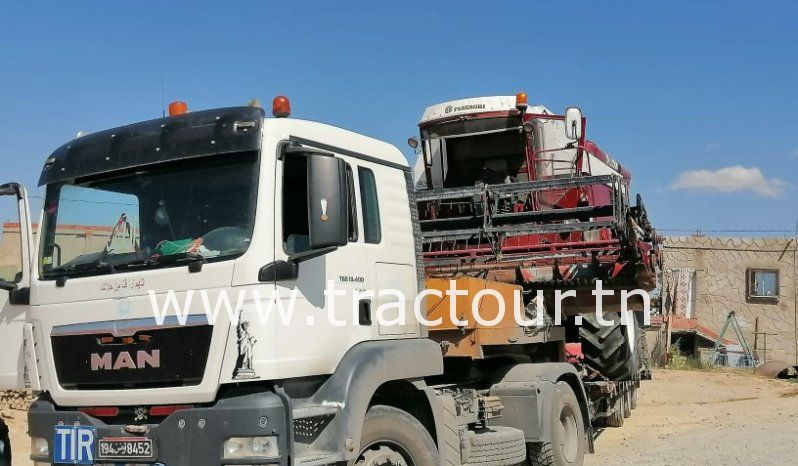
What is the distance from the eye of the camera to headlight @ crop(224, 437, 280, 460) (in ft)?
14.5

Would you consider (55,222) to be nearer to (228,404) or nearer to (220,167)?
(220,167)

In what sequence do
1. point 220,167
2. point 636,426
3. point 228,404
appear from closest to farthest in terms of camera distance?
point 228,404 < point 220,167 < point 636,426

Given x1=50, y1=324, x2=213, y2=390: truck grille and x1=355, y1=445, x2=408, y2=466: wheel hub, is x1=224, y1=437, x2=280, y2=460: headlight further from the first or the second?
x1=355, y1=445, x2=408, y2=466: wheel hub

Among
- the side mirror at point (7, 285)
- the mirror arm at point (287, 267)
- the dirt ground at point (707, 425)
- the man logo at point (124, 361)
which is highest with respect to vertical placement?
the mirror arm at point (287, 267)

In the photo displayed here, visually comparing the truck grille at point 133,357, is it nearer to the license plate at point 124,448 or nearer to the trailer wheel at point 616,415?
the license plate at point 124,448

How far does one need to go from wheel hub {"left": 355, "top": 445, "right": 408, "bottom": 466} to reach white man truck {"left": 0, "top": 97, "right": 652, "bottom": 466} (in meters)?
0.01

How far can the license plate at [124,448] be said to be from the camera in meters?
4.57

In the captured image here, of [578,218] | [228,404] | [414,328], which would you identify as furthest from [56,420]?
[578,218]

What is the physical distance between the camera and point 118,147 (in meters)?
5.24

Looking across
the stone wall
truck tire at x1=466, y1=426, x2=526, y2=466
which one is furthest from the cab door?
the stone wall

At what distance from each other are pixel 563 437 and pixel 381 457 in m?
3.47

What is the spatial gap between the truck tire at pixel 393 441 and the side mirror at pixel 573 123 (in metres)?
5.24

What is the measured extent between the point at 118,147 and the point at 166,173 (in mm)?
439

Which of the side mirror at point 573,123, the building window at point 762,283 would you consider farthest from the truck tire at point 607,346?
the building window at point 762,283
